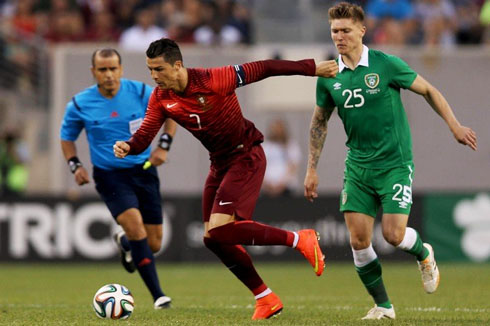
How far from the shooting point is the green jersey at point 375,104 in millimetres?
8664

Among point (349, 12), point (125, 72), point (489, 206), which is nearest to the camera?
point (349, 12)

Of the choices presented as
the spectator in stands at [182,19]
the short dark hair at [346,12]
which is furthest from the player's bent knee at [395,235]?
the spectator in stands at [182,19]

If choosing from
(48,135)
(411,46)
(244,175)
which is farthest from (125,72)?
(244,175)

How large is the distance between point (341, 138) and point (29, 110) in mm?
6214

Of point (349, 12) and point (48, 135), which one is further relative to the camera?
point (48, 135)

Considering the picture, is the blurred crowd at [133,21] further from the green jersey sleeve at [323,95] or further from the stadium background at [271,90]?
the green jersey sleeve at [323,95]

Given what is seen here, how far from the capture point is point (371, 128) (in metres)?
8.72

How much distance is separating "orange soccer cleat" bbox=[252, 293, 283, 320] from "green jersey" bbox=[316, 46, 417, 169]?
4.87ft

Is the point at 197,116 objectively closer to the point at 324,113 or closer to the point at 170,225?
the point at 324,113

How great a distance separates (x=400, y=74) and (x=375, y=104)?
1.10 feet

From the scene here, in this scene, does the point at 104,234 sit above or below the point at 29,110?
below

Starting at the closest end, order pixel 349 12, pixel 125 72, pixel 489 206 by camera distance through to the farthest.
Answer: pixel 349 12 < pixel 489 206 < pixel 125 72

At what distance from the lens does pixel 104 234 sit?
56.5ft

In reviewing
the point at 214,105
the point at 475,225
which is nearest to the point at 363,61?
the point at 214,105
